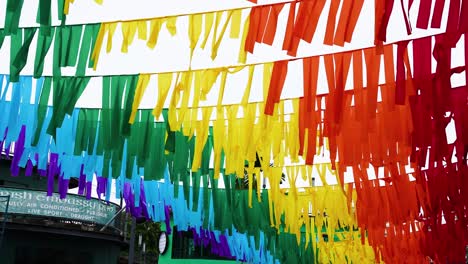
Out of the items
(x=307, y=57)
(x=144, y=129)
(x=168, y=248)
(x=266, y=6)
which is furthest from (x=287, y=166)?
(x=168, y=248)

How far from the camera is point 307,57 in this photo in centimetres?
462

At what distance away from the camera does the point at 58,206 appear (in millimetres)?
18953

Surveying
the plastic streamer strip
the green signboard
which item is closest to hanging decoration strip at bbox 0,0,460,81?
the plastic streamer strip

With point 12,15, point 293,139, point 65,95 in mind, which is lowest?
point 293,139

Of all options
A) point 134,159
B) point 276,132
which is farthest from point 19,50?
point 276,132

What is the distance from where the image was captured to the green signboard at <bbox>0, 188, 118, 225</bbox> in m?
18.1

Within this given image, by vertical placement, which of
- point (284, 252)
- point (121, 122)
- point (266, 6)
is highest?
point (266, 6)

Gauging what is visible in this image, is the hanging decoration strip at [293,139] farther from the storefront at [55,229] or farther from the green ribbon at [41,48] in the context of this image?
the storefront at [55,229]

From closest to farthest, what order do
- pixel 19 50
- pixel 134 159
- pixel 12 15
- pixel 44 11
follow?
pixel 44 11, pixel 12 15, pixel 19 50, pixel 134 159

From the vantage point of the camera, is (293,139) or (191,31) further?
(293,139)

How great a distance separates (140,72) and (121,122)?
1.88 ft

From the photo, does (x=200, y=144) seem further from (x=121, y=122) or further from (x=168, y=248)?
(x=168, y=248)

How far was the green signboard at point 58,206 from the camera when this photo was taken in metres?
18.1

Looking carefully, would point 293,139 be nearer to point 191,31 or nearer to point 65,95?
point 191,31
